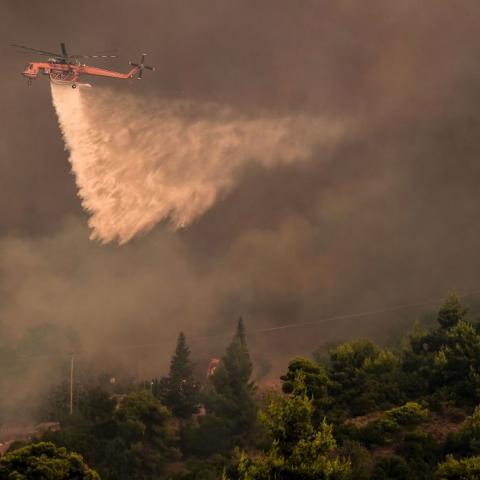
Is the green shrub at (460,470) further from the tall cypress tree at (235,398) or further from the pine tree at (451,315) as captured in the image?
the tall cypress tree at (235,398)

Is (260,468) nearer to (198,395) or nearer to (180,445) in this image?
(180,445)

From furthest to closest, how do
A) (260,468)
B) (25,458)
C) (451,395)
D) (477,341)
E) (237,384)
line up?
(237,384) < (477,341) < (451,395) < (25,458) < (260,468)

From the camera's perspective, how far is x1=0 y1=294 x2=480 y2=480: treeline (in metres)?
59.2

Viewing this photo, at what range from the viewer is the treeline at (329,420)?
194 ft

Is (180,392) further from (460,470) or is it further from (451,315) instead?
(460,470)

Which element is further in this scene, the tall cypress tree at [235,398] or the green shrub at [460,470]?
the tall cypress tree at [235,398]

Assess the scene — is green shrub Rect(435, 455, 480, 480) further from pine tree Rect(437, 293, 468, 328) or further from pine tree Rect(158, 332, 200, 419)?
pine tree Rect(158, 332, 200, 419)

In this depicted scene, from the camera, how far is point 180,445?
8894 centimetres

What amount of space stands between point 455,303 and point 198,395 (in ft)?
132

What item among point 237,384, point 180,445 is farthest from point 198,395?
point 180,445

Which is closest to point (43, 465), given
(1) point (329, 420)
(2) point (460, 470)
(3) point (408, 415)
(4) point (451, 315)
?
(2) point (460, 470)

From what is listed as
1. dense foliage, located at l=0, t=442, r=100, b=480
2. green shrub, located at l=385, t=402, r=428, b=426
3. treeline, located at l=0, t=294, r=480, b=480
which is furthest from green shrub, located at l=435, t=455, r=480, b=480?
dense foliage, located at l=0, t=442, r=100, b=480

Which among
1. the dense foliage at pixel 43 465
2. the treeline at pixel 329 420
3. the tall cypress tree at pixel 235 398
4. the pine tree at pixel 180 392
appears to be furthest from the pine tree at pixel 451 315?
the dense foliage at pixel 43 465

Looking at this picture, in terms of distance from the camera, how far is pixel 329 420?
71.6 m
